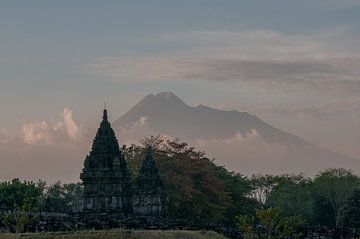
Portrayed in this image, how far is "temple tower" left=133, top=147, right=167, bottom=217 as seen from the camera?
275 ft

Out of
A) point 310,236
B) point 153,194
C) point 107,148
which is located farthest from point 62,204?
point 310,236

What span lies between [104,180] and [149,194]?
36.7 feet

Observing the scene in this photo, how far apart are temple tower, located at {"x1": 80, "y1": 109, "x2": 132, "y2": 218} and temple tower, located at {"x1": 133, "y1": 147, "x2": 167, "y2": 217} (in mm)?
9244

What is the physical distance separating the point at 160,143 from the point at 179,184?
10.4 meters

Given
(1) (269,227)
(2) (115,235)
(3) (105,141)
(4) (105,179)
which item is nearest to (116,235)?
(2) (115,235)

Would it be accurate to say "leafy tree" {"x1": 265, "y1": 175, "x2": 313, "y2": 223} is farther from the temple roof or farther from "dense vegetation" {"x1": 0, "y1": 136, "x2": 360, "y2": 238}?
the temple roof

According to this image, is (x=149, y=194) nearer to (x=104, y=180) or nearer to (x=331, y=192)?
(x=104, y=180)

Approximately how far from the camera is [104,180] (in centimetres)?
7356

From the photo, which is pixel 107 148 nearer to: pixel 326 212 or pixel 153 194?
pixel 153 194

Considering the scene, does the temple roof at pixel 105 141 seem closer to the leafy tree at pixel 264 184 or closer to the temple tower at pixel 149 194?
the temple tower at pixel 149 194

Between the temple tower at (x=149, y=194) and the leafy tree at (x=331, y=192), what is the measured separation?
4081 cm

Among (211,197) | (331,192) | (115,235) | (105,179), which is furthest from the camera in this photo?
(331,192)

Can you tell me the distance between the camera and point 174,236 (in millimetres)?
55875

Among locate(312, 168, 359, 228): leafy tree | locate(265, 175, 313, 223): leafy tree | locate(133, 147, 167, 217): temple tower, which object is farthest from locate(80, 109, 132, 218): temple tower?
locate(265, 175, 313, 223): leafy tree
